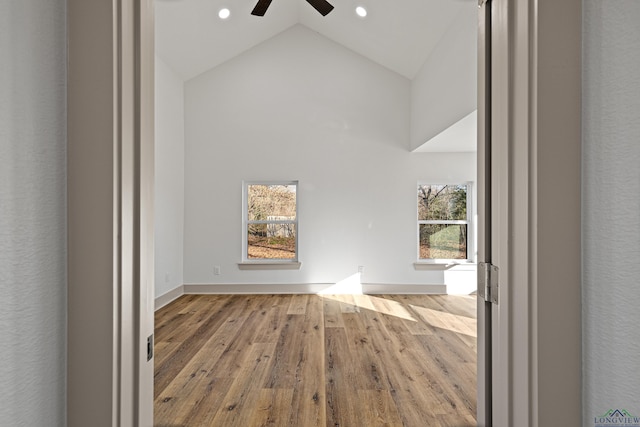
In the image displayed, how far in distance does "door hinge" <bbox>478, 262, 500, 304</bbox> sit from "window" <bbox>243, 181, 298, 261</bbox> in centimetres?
509

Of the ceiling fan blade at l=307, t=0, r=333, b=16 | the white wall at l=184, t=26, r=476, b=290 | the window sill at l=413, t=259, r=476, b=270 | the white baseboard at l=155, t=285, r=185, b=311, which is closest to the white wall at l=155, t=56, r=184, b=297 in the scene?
the white baseboard at l=155, t=285, r=185, b=311

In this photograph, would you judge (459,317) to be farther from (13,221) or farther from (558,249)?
(13,221)

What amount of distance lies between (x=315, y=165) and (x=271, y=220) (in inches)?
41.4

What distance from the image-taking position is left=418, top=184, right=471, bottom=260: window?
604 centimetres

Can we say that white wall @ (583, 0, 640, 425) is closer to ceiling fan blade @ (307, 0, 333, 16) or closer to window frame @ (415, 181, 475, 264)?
ceiling fan blade @ (307, 0, 333, 16)

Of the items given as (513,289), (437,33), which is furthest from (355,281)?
(513,289)

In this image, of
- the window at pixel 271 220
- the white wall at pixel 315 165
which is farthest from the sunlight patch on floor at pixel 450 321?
the window at pixel 271 220

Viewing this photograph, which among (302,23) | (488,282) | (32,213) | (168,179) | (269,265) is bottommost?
(269,265)

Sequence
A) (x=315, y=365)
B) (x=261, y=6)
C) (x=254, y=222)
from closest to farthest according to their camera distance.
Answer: (x=315, y=365) → (x=261, y=6) → (x=254, y=222)

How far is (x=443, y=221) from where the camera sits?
604 centimetres

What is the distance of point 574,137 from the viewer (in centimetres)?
75

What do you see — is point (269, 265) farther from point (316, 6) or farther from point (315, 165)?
point (316, 6)

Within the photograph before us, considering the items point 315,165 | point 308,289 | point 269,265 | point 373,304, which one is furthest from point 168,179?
point 373,304

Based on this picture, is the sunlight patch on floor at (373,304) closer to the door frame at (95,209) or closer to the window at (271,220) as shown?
the window at (271,220)
